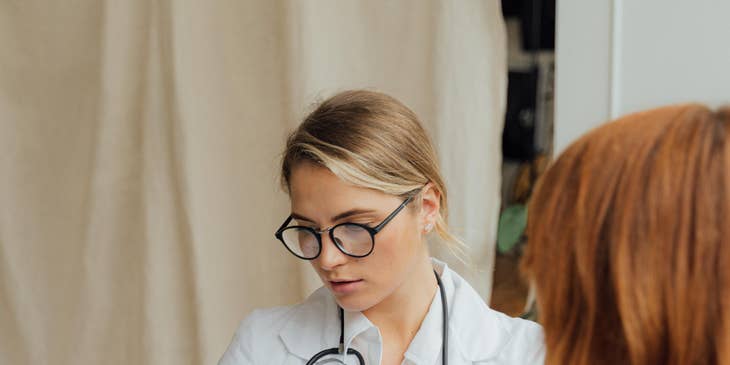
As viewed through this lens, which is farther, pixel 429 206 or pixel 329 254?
pixel 429 206

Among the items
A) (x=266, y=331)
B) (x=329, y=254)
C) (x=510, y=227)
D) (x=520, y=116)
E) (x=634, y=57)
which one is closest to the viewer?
(x=329, y=254)

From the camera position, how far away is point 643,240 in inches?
29.8

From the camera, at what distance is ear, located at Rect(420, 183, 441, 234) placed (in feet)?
5.19

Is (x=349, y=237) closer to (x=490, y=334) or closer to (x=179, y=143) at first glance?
(x=490, y=334)

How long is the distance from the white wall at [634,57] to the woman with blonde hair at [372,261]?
1.71 ft

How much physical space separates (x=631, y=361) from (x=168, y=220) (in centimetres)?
205

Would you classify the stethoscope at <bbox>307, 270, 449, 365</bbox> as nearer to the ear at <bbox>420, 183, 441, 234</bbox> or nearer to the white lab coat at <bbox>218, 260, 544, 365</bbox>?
the white lab coat at <bbox>218, 260, 544, 365</bbox>

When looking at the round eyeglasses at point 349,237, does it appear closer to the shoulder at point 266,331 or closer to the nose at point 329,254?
the nose at point 329,254

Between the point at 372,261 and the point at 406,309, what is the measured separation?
18 cm

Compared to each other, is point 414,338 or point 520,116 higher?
point 520,116

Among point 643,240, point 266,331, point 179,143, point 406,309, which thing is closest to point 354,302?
point 406,309

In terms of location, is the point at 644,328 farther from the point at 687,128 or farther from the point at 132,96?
the point at 132,96

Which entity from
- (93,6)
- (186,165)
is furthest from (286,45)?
(93,6)

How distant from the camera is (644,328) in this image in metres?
0.77
